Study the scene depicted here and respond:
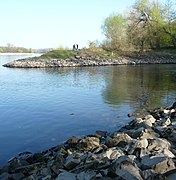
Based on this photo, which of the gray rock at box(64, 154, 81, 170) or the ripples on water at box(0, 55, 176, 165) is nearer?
the gray rock at box(64, 154, 81, 170)

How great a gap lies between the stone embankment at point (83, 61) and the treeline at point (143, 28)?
8.15 meters

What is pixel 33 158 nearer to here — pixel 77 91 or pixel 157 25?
pixel 77 91

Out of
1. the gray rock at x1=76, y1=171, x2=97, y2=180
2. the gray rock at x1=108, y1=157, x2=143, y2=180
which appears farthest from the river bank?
the gray rock at x1=108, y1=157, x2=143, y2=180

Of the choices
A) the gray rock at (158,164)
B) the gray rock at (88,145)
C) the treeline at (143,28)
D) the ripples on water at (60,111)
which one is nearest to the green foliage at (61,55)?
the treeline at (143,28)

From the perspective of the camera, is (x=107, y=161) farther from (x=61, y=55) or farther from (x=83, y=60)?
(x=61, y=55)

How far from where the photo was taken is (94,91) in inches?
1025

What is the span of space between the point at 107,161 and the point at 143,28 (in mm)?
73071

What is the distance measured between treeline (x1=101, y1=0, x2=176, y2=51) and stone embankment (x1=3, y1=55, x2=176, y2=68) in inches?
321

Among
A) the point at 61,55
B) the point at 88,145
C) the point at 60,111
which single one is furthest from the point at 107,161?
the point at 61,55

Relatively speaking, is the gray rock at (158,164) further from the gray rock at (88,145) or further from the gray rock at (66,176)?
the gray rock at (88,145)

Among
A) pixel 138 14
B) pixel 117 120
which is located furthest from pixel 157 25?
pixel 117 120

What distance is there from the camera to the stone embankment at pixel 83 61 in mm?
59406

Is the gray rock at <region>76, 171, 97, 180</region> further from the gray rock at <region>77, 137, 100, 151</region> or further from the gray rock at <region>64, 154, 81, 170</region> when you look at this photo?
the gray rock at <region>77, 137, 100, 151</region>

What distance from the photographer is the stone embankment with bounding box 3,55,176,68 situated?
59.4 m
